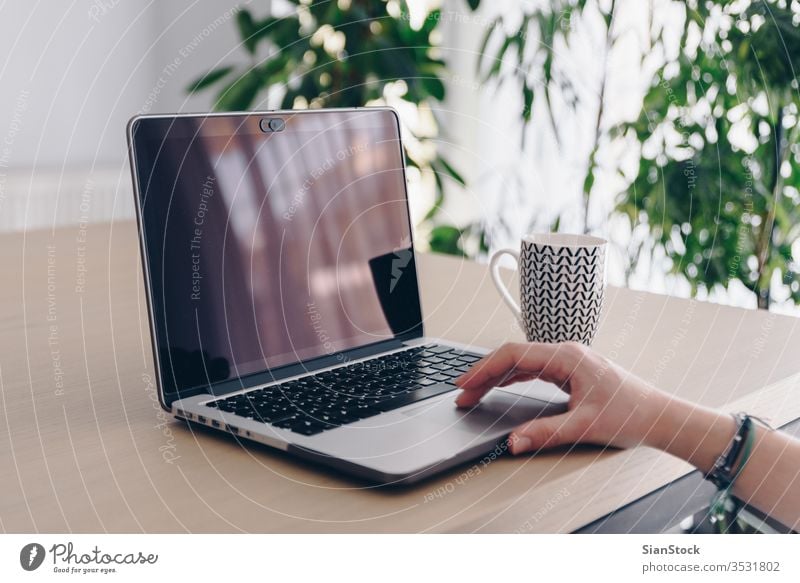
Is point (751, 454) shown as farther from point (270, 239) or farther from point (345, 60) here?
point (345, 60)

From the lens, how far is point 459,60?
2.29 m

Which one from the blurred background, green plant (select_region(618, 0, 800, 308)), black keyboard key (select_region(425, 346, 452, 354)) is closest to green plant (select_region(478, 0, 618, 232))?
the blurred background

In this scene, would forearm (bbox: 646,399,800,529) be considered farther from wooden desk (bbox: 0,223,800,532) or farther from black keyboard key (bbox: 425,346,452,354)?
black keyboard key (bbox: 425,346,452,354)

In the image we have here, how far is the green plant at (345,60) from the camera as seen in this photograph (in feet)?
5.43

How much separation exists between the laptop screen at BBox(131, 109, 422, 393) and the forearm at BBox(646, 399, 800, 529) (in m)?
0.26

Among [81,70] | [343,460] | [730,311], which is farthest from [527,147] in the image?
[343,460]

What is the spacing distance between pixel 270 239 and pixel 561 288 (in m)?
0.24

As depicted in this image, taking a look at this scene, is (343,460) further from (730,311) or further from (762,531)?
(730,311)

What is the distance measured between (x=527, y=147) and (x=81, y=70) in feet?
4.15

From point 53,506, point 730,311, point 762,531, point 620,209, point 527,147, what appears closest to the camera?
point 53,506

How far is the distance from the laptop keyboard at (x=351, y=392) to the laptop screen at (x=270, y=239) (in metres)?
0.04

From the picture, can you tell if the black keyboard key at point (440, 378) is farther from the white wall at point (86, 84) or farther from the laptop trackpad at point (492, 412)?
the white wall at point (86, 84)

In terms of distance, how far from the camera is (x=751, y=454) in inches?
22.9

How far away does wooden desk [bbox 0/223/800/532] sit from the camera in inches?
17.2
